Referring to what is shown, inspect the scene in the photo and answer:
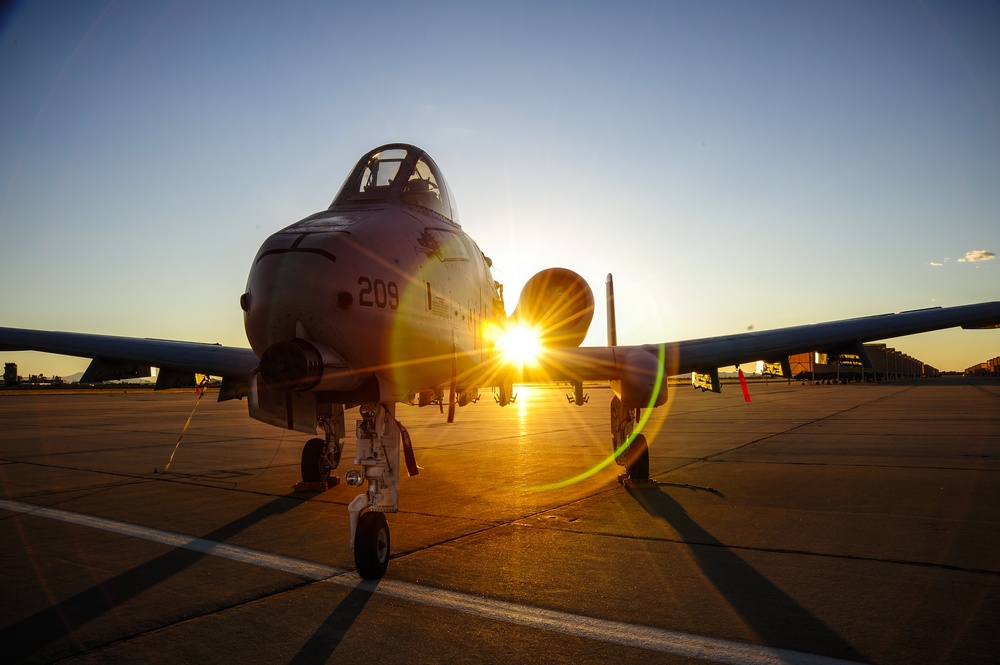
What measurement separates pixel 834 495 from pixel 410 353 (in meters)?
6.36

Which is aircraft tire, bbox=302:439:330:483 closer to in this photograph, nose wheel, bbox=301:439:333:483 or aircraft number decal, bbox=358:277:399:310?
nose wheel, bbox=301:439:333:483

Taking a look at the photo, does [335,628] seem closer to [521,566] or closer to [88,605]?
[521,566]

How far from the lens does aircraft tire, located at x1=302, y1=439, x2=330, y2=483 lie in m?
9.59

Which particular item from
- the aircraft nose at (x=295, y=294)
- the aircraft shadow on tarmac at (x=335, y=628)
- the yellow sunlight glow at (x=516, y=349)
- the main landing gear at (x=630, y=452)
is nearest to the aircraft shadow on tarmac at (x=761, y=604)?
the aircraft shadow on tarmac at (x=335, y=628)

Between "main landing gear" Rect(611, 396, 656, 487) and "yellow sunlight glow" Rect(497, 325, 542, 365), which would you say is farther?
"main landing gear" Rect(611, 396, 656, 487)

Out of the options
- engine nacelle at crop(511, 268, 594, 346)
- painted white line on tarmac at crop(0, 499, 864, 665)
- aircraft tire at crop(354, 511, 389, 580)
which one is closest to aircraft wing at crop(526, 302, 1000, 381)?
engine nacelle at crop(511, 268, 594, 346)

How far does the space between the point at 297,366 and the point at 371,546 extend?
1645mm

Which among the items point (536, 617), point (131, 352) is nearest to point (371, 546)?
point (536, 617)

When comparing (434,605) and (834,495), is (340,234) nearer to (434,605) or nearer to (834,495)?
(434,605)

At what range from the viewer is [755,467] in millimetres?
11117

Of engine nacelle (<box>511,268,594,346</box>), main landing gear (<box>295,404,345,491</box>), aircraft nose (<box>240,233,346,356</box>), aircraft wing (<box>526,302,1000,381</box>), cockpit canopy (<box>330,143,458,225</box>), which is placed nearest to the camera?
aircraft nose (<box>240,233,346,356</box>)

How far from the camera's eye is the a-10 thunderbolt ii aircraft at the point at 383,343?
4.68m

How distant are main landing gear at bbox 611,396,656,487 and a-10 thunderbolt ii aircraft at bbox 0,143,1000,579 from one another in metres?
0.02

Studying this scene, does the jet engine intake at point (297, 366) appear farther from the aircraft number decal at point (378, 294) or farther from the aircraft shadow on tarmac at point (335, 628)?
the aircraft shadow on tarmac at point (335, 628)
